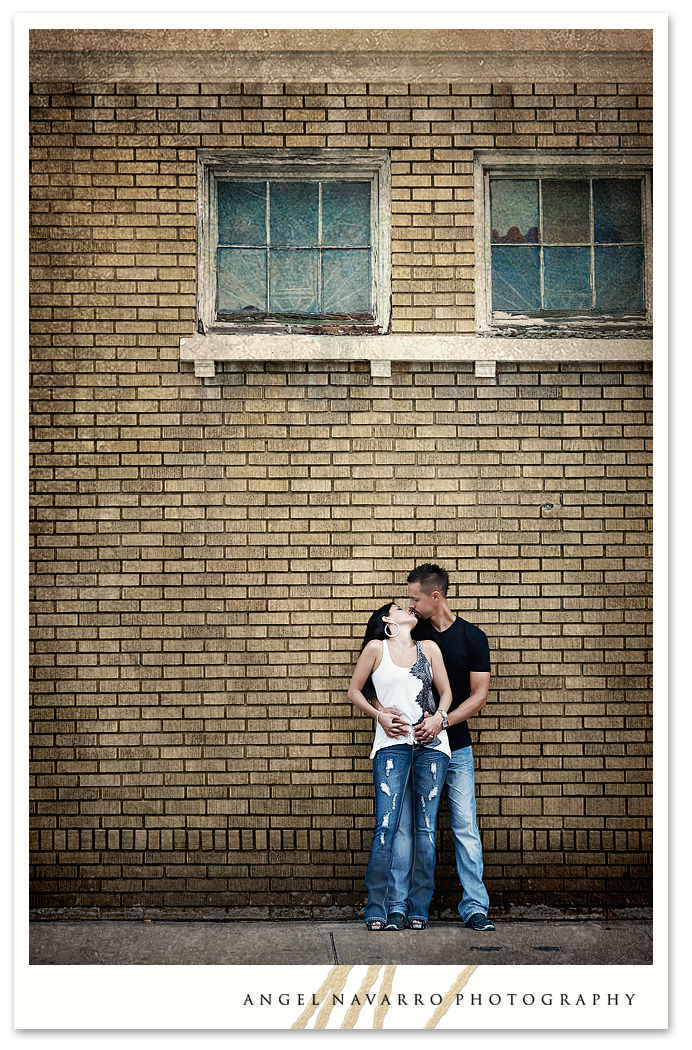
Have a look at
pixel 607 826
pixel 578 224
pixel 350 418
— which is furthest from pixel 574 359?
pixel 607 826

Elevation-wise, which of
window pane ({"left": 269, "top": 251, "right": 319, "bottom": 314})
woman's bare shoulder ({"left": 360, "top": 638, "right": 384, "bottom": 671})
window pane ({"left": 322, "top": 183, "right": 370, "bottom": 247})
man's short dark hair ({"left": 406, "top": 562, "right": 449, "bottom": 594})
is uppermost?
window pane ({"left": 322, "top": 183, "right": 370, "bottom": 247})

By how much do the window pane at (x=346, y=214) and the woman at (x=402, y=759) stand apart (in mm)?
2600

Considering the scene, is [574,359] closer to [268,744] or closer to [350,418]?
[350,418]

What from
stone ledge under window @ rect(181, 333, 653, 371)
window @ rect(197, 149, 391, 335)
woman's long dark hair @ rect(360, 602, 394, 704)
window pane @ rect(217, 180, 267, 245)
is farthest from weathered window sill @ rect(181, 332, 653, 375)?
woman's long dark hair @ rect(360, 602, 394, 704)

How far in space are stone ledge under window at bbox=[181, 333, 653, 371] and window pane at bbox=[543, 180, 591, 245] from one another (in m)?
0.73

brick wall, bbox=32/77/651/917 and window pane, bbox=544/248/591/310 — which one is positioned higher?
window pane, bbox=544/248/591/310

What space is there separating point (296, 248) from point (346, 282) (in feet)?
1.28

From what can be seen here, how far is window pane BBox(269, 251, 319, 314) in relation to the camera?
5809 millimetres

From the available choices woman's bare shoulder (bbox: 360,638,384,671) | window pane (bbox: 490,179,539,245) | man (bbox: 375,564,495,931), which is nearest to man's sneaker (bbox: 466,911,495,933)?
man (bbox: 375,564,495,931)

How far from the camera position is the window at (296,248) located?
18.9ft

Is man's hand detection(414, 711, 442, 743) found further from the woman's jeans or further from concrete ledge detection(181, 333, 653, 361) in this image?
concrete ledge detection(181, 333, 653, 361)

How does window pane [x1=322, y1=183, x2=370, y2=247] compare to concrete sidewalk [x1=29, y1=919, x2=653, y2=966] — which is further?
window pane [x1=322, y1=183, x2=370, y2=247]

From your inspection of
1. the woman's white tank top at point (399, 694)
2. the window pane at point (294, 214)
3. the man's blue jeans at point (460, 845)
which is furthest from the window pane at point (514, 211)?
the man's blue jeans at point (460, 845)
